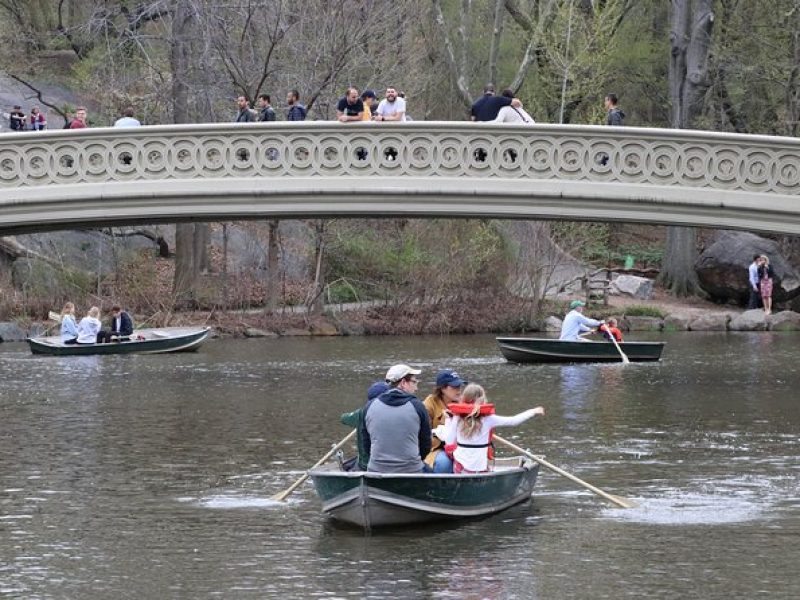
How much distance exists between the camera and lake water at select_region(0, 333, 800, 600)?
43.9 ft

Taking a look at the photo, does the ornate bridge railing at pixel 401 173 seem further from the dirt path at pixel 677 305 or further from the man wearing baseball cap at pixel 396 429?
the dirt path at pixel 677 305

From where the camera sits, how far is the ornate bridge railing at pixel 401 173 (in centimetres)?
2689

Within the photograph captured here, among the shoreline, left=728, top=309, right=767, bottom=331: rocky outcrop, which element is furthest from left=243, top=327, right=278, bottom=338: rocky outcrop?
left=728, top=309, right=767, bottom=331: rocky outcrop

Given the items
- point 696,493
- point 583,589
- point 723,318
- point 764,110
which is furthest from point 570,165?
point 764,110

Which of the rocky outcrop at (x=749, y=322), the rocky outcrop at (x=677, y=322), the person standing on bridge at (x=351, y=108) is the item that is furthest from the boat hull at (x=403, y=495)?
the rocky outcrop at (x=749, y=322)

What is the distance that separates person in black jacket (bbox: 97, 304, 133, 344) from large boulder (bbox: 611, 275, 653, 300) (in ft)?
51.3

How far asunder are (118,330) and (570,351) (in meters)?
9.35

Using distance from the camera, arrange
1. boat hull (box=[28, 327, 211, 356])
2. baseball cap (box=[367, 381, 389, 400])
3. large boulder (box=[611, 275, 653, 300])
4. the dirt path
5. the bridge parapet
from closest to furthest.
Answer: baseball cap (box=[367, 381, 389, 400]), the bridge parapet, boat hull (box=[28, 327, 211, 356]), the dirt path, large boulder (box=[611, 275, 653, 300])

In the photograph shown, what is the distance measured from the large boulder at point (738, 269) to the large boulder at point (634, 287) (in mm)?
1599

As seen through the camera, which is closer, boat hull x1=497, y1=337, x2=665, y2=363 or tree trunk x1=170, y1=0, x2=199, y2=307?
boat hull x1=497, y1=337, x2=665, y2=363

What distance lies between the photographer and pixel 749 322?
43844 mm

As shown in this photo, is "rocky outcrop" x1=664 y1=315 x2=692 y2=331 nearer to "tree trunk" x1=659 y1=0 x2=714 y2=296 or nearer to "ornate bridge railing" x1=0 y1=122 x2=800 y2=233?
"tree trunk" x1=659 y1=0 x2=714 y2=296

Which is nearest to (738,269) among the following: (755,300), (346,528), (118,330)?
(755,300)

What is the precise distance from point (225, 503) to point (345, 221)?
2957 centimetres
